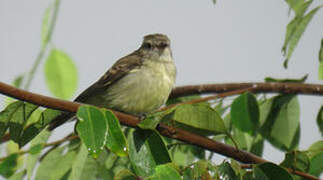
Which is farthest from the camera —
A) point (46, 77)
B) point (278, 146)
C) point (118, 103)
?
point (118, 103)

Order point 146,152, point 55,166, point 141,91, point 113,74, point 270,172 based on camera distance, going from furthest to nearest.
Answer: point 113,74 < point 141,91 < point 55,166 < point 146,152 < point 270,172

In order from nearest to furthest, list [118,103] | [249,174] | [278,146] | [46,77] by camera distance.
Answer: [249,174] → [46,77] → [278,146] → [118,103]

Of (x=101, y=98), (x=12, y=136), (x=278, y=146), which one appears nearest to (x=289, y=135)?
(x=278, y=146)

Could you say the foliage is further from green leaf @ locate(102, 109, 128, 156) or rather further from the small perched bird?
the small perched bird

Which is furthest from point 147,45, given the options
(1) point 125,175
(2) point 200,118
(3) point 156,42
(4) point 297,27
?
(1) point 125,175

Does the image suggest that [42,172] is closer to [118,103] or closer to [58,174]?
[58,174]

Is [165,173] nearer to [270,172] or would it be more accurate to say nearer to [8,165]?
[270,172]
